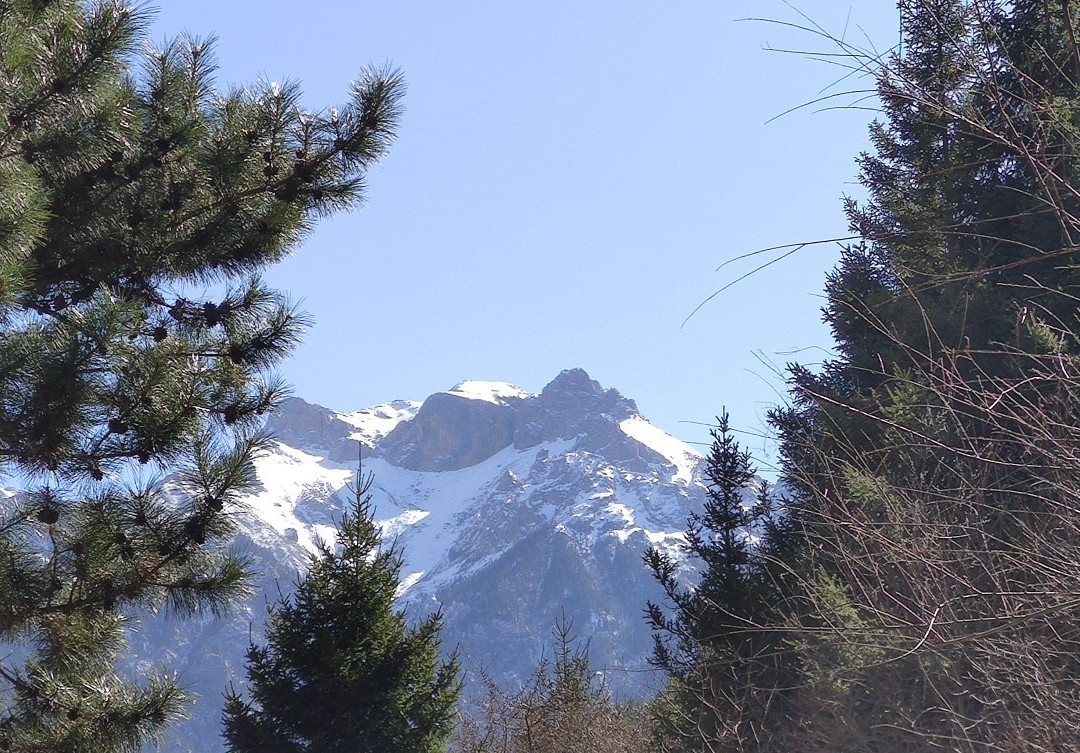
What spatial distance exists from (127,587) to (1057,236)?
9.76 meters

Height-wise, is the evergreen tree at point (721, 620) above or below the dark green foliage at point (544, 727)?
above

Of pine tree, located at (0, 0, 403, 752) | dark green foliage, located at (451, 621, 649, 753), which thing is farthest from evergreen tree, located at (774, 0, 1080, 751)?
dark green foliage, located at (451, 621, 649, 753)

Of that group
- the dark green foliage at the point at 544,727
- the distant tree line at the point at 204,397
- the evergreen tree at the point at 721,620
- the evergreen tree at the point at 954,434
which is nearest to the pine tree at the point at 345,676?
the dark green foliage at the point at 544,727

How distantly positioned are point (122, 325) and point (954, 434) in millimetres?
7034

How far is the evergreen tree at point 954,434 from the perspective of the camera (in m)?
2.97

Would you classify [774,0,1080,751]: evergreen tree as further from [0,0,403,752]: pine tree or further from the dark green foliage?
the dark green foliage

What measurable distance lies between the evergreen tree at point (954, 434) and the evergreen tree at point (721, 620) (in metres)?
0.65

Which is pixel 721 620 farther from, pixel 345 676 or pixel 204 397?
pixel 204 397

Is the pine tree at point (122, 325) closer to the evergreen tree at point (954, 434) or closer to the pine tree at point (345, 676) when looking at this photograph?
the evergreen tree at point (954, 434)

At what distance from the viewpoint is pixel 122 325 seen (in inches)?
184

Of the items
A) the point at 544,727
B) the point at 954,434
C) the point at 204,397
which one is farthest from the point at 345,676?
the point at 954,434

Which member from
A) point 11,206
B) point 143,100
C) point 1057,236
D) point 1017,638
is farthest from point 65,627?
point 1057,236

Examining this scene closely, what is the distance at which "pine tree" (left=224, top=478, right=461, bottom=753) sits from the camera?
1080 centimetres

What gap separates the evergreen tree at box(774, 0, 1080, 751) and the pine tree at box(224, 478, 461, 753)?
12.8 feet
